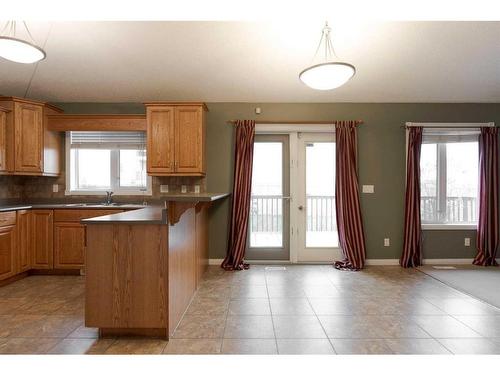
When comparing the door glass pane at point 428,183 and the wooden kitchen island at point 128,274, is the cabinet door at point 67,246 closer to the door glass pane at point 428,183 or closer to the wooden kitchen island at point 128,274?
the wooden kitchen island at point 128,274

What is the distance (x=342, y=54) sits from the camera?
3.61 m

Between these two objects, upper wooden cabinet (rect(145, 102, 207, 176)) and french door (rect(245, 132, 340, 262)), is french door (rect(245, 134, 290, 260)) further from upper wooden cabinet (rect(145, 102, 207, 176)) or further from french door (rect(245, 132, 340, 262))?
upper wooden cabinet (rect(145, 102, 207, 176))

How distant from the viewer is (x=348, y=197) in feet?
14.1

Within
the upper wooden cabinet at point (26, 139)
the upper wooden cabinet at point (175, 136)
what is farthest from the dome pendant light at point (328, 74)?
the upper wooden cabinet at point (26, 139)

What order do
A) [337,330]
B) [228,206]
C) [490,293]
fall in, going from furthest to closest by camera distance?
[228,206] → [490,293] → [337,330]

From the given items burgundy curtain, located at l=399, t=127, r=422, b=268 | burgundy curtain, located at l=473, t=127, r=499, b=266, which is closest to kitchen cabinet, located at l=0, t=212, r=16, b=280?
burgundy curtain, located at l=399, t=127, r=422, b=268

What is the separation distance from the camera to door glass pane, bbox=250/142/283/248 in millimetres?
4527

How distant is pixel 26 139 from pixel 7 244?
1.34 meters

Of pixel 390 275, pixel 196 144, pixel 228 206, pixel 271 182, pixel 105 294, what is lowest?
pixel 390 275

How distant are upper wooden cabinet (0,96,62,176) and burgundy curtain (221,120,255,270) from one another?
2.57m

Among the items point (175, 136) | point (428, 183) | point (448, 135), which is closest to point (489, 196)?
point (428, 183)

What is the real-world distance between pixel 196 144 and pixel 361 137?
94.4 inches

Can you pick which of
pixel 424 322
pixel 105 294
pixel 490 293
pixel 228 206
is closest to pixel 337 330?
pixel 424 322
